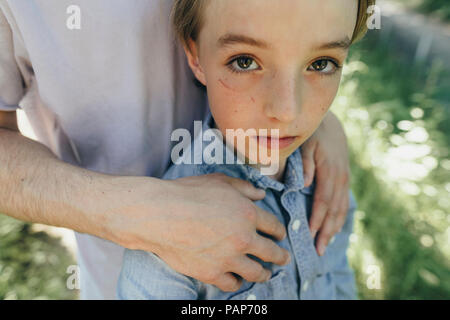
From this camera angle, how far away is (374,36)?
391cm

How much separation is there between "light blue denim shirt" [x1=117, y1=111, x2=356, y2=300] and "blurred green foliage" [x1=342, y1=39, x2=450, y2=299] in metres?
0.95

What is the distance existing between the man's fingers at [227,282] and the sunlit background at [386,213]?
1324 millimetres

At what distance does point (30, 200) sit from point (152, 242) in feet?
1.06

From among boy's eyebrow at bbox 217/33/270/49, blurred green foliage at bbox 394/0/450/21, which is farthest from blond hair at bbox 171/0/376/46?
blurred green foliage at bbox 394/0/450/21

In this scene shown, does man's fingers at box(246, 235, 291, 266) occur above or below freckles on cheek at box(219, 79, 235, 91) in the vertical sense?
below

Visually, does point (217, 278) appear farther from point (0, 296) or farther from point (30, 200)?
point (0, 296)

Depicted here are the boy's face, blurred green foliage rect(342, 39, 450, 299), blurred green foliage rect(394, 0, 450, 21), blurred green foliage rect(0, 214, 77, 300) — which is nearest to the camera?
the boy's face

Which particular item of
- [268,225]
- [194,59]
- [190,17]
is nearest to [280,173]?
[268,225]

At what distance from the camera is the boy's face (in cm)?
85

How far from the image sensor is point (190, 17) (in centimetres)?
99

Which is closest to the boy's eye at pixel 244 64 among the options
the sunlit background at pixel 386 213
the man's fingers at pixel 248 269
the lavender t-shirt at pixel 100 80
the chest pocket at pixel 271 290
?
the lavender t-shirt at pixel 100 80

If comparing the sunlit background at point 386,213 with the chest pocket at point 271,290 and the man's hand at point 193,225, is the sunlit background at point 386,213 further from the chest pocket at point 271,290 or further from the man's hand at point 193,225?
the man's hand at point 193,225

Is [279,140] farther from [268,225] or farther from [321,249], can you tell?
[321,249]

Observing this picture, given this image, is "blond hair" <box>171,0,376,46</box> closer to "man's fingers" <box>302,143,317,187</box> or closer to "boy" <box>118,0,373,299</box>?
"boy" <box>118,0,373,299</box>
